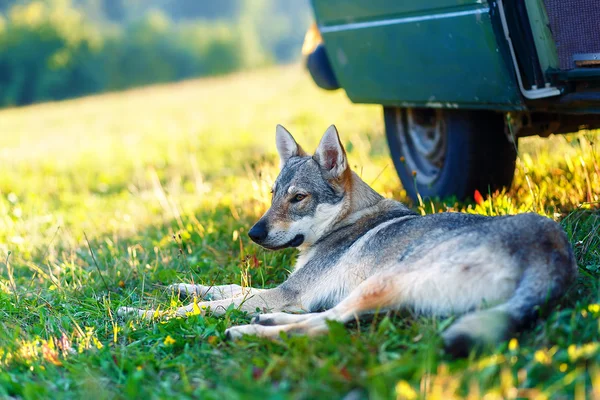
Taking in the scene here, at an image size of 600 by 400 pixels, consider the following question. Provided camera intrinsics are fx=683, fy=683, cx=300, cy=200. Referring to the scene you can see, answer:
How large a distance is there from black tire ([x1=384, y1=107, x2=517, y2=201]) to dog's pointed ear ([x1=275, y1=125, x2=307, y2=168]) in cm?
94

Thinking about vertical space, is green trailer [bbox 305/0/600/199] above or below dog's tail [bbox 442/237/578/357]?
above

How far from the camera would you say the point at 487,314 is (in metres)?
2.84

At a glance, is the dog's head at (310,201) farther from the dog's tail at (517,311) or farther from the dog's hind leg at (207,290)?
the dog's tail at (517,311)

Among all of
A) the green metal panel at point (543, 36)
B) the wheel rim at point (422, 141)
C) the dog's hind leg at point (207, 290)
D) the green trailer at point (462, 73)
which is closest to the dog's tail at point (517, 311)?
the green trailer at point (462, 73)

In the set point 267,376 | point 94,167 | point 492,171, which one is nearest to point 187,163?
point 94,167

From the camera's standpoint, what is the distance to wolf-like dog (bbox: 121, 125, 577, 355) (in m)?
3.10

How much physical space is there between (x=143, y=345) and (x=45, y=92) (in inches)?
1871

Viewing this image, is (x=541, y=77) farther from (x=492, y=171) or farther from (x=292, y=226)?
(x=292, y=226)

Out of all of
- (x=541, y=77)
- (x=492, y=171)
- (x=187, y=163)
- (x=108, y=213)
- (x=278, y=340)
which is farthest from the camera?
(x=187, y=163)

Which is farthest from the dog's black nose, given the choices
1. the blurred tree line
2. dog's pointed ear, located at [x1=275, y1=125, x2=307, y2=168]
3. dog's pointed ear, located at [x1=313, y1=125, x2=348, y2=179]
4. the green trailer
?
the blurred tree line

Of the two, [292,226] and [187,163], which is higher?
[292,226]

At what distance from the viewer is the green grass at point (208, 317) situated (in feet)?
8.71

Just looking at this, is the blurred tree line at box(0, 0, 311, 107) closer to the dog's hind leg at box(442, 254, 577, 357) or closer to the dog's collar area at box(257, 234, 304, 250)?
the dog's collar area at box(257, 234, 304, 250)

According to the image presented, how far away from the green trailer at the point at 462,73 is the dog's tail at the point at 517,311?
51.8 inches
